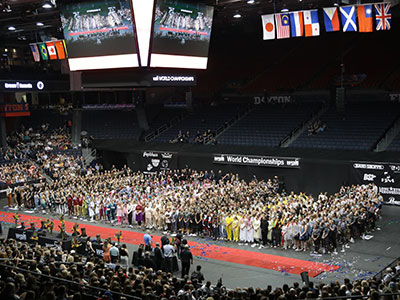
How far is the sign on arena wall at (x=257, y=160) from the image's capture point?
28328mm

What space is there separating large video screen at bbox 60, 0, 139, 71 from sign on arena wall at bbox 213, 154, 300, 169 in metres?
12.1

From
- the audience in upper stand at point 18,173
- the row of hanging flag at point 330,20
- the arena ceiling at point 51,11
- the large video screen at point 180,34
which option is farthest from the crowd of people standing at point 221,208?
the arena ceiling at point 51,11

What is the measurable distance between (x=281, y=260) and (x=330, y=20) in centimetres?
1179

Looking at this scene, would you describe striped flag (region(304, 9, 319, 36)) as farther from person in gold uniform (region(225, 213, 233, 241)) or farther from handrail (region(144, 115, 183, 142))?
handrail (region(144, 115, 183, 142))

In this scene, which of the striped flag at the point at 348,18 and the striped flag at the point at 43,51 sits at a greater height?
the striped flag at the point at 43,51

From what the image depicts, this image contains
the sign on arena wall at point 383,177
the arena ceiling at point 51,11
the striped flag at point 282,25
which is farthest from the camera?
the arena ceiling at point 51,11

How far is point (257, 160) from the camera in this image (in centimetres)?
2955

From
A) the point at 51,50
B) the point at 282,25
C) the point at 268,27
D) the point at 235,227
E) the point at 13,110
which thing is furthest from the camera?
the point at 13,110

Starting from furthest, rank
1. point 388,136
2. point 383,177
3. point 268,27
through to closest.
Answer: point 388,136 → point 383,177 → point 268,27

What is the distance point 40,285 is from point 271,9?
2799 cm

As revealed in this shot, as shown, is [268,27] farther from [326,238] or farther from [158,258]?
[158,258]

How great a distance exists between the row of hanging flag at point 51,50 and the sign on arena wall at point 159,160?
32.7ft

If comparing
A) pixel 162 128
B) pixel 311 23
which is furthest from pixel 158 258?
pixel 162 128

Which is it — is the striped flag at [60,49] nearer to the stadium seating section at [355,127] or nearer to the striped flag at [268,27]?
the striped flag at [268,27]
